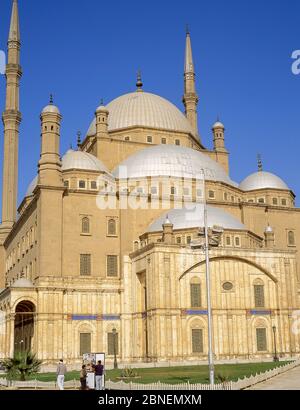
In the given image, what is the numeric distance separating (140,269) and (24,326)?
11.6 metres

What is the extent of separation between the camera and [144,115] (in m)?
60.7

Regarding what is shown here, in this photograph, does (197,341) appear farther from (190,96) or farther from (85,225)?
(190,96)

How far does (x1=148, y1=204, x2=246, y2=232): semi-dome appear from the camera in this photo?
45747 millimetres

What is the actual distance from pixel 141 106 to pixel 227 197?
14372mm

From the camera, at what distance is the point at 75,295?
43875 mm

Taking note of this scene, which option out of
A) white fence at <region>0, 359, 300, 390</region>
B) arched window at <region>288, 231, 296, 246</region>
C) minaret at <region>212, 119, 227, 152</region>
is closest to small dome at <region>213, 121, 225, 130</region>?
minaret at <region>212, 119, 227, 152</region>

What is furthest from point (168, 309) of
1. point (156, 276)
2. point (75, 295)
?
point (75, 295)

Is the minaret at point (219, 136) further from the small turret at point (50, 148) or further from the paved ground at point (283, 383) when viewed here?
the paved ground at point (283, 383)

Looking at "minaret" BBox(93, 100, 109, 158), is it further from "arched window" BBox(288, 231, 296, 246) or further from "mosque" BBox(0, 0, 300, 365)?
"arched window" BBox(288, 231, 296, 246)

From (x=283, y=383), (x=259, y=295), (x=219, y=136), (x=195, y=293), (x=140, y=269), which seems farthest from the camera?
(x=219, y=136)

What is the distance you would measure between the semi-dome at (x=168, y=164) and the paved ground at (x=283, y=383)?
28750 mm

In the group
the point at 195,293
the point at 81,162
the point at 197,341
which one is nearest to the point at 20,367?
the point at 197,341
